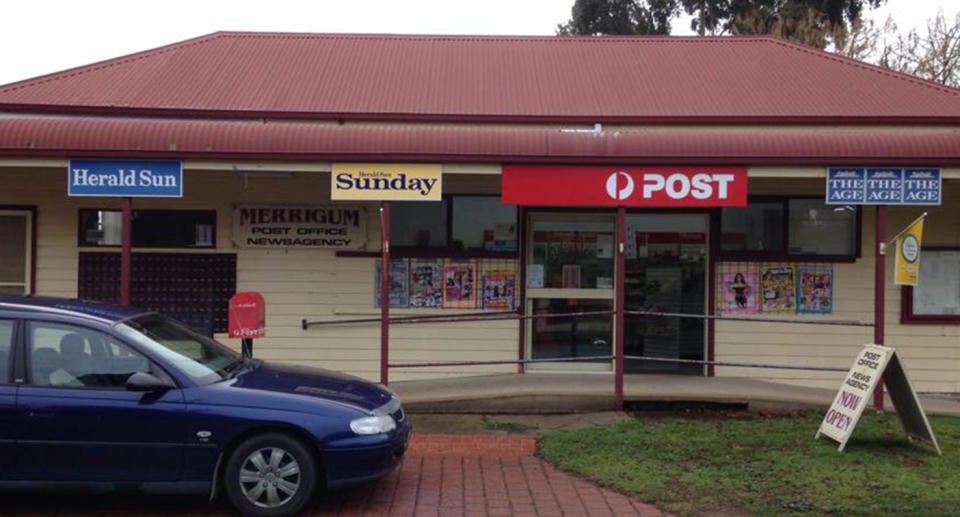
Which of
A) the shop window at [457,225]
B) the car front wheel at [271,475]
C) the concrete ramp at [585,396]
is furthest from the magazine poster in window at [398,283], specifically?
the car front wheel at [271,475]

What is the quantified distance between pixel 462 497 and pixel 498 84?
22.7ft

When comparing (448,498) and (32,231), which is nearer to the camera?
(448,498)

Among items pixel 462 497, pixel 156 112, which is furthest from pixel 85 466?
pixel 156 112

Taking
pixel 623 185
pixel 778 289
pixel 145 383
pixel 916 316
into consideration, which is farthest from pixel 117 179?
pixel 916 316

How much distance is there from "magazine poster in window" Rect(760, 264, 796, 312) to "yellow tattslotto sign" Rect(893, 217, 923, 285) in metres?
1.80

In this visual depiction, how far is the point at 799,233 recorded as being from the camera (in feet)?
33.8

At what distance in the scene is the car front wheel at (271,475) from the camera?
566 cm

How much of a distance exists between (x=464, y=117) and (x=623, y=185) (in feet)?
8.27

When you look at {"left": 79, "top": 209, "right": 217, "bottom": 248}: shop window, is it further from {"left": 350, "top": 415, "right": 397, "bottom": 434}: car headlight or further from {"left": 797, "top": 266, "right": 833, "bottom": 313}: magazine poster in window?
{"left": 797, "top": 266, "right": 833, "bottom": 313}: magazine poster in window

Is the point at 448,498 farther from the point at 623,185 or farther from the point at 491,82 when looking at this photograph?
the point at 491,82

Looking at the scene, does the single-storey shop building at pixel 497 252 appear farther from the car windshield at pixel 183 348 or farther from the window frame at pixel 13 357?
the window frame at pixel 13 357

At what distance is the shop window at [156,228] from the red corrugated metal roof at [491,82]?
1.27m

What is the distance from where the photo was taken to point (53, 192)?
10234 mm

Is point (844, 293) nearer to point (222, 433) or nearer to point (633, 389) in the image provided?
point (633, 389)
